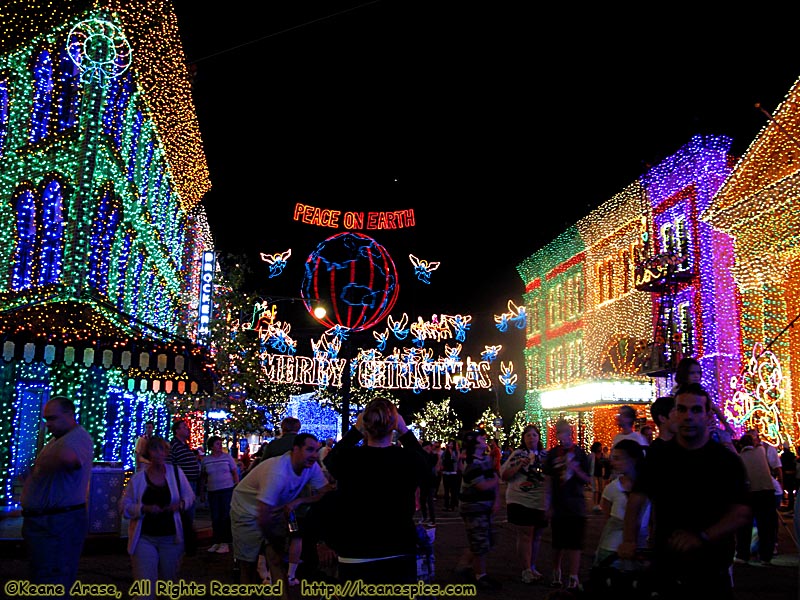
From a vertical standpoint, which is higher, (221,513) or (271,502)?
(271,502)

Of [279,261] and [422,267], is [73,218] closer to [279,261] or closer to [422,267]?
[279,261]

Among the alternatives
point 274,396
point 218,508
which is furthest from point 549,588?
point 274,396

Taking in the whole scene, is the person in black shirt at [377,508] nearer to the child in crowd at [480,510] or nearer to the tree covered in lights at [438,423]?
the child in crowd at [480,510]

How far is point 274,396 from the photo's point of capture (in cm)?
3519

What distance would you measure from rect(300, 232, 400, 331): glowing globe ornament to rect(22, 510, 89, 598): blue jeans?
1521 cm

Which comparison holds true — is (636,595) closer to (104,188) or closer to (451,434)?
(104,188)

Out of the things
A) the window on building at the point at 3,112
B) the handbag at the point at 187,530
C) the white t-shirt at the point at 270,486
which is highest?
the window on building at the point at 3,112

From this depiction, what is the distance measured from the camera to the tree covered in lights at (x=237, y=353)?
28844 mm

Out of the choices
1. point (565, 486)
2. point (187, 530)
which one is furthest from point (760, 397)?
point (187, 530)

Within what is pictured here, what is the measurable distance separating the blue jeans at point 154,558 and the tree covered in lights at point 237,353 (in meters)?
21.1

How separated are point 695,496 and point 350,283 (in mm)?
17735

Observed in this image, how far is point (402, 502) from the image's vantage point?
4.56m

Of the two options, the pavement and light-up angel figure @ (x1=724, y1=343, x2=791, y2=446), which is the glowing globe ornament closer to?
the pavement

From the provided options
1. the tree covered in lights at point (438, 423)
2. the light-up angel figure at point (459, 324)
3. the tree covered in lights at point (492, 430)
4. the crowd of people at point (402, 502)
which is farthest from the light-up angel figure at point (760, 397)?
the tree covered in lights at point (438, 423)
